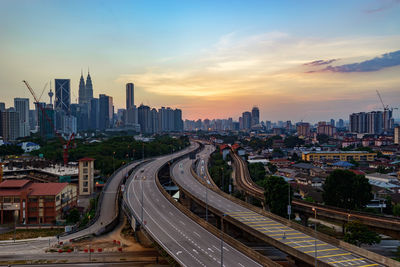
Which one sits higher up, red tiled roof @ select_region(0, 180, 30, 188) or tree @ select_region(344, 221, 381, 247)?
red tiled roof @ select_region(0, 180, 30, 188)

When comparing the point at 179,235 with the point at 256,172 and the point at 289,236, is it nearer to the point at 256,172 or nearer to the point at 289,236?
the point at 289,236

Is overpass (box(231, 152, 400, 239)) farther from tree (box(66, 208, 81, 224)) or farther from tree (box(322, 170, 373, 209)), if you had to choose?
tree (box(66, 208, 81, 224))

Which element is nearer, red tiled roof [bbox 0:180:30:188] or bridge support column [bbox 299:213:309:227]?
bridge support column [bbox 299:213:309:227]

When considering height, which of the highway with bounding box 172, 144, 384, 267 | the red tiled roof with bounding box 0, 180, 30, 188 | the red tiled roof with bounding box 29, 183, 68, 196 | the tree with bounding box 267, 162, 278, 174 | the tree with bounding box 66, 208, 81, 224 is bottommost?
the tree with bounding box 66, 208, 81, 224

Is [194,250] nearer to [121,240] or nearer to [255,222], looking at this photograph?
[255,222]

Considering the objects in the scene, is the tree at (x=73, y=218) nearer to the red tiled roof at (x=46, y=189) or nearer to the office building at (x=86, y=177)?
the red tiled roof at (x=46, y=189)

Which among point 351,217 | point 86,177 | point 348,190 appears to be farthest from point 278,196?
point 86,177

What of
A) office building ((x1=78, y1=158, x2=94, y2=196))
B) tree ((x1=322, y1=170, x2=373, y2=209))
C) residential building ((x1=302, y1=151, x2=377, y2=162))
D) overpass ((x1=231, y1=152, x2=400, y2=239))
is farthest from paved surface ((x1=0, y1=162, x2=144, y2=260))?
residential building ((x1=302, y1=151, x2=377, y2=162))

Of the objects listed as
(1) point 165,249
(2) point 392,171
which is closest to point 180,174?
(1) point 165,249
